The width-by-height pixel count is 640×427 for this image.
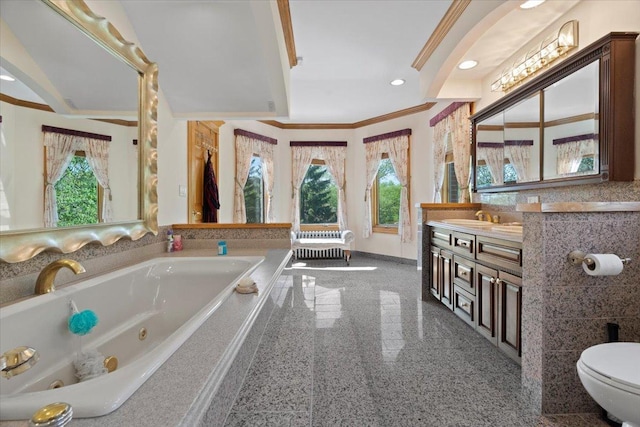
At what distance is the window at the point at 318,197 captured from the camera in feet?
20.0

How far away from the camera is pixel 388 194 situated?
569cm

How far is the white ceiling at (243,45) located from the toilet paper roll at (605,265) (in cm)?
164

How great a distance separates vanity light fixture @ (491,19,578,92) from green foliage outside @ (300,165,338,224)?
362cm

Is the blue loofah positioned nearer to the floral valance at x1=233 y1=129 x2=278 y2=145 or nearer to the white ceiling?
the white ceiling

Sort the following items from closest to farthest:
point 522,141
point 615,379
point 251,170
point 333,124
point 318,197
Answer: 1. point 615,379
2. point 522,141
3. point 251,170
4. point 333,124
5. point 318,197

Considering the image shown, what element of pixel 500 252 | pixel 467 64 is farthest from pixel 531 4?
pixel 500 252

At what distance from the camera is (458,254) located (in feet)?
8.48

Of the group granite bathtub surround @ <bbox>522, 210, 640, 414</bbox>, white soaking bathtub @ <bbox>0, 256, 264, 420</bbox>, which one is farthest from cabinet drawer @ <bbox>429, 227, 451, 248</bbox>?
white soaking bathtub @ <bbox>0, 256, 264, 420</bbox>

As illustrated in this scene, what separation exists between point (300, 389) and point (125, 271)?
1.22 metres

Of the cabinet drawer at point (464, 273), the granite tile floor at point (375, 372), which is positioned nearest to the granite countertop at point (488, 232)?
the cabinet drawer at point (464, 273)

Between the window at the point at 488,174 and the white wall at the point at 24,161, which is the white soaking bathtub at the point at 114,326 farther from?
the window at the point at 488,174

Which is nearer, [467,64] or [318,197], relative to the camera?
[467,64]

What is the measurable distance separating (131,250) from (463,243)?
2.51 meters

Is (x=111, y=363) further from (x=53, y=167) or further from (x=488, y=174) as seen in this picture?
(x=488, y=174)
